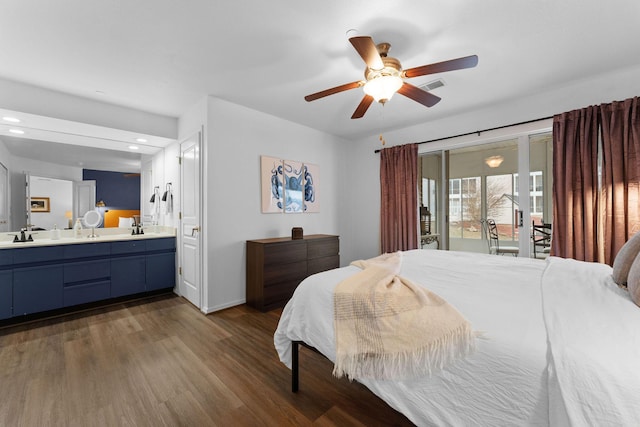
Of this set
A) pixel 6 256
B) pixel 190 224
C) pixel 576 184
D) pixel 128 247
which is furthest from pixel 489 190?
pixel 6 256

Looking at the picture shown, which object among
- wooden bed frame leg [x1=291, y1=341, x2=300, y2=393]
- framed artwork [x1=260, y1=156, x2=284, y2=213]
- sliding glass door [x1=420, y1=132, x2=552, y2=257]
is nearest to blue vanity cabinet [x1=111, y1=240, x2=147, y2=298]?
framed artwork [x1=260, y1=156, x2=284, y2=213]

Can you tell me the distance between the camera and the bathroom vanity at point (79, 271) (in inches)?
107

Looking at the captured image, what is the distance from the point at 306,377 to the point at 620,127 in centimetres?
365

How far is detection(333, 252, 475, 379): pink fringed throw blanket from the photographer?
1.08 meters

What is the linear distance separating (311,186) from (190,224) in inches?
72.8

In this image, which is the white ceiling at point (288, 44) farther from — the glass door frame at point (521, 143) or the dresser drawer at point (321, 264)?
the dresser drawer at point (321, 264)

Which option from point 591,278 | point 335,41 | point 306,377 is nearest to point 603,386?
point 591,278

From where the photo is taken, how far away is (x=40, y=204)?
3.29 meters

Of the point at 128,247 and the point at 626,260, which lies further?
the point at 128,247

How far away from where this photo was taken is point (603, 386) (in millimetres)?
767

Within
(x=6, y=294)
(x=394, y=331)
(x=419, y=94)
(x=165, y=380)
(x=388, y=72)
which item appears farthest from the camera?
(x=6, y=294)

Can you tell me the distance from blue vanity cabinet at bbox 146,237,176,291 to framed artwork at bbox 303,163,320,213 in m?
2.02

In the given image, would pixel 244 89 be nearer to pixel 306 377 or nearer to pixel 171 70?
pixel 171 70

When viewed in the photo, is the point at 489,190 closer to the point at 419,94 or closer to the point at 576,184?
the point at 576,184
